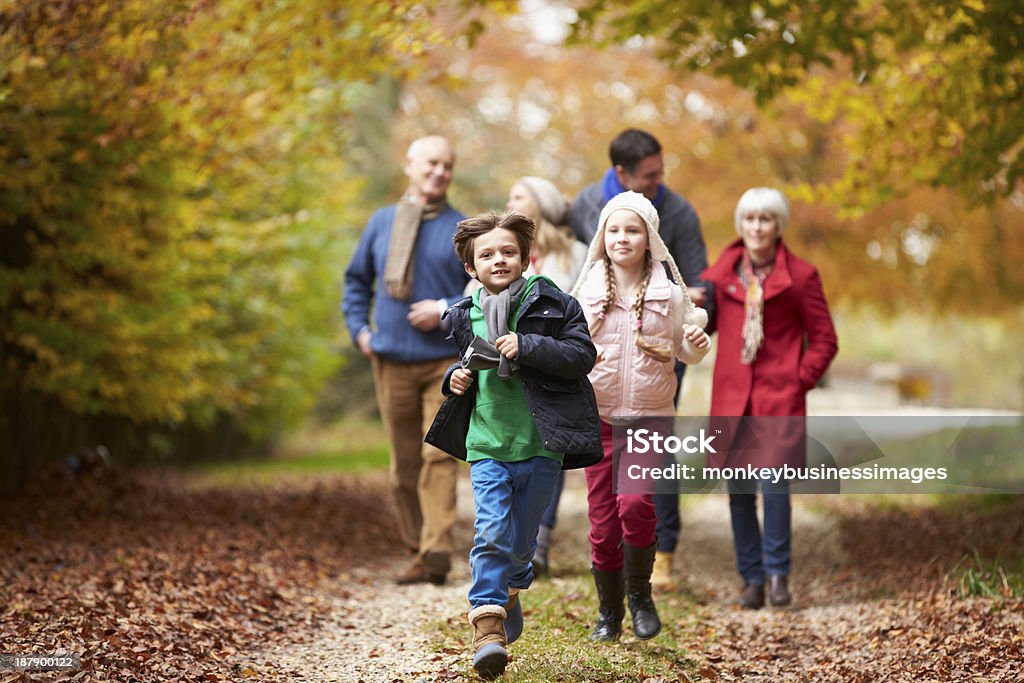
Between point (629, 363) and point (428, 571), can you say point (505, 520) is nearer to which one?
point (629, 363)

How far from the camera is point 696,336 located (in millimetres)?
4613

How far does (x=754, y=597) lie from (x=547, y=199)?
2393 mm

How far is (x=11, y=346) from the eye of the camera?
7684mm

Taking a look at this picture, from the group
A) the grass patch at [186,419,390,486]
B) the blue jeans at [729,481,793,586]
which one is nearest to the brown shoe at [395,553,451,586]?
the blue jeans at [729,481,793,586]

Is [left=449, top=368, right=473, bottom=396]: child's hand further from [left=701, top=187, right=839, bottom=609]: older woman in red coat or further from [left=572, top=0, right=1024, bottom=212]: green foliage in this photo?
[left=572, top=0, right=1024, bottom=212]: green foliage

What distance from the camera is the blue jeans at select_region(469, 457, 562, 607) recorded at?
399 centimetres

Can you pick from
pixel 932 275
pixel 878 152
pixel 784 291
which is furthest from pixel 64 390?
pixel 932 275

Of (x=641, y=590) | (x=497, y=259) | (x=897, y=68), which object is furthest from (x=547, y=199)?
(x=897, y=68)

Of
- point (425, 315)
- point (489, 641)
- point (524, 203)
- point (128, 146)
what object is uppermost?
point (128, 146)

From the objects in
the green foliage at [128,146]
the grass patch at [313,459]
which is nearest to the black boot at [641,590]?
the green foliage at [128,146]

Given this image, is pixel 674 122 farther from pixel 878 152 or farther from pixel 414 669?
pixel 414 669

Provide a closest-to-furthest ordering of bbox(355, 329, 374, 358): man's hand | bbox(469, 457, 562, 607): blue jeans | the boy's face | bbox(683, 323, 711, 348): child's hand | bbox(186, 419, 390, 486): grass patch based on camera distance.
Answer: bbox(469, 457, 562, 607): blue jeans → the boy's face → bbox(683, 323, 711, 348): child's hand → bbox(355, 329, 374, 358): man's hand → bbox(186, 419, 390, 486): grass patch

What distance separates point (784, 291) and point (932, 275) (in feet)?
25.8

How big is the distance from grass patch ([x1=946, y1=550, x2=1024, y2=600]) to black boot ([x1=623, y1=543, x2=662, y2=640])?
1.75m
